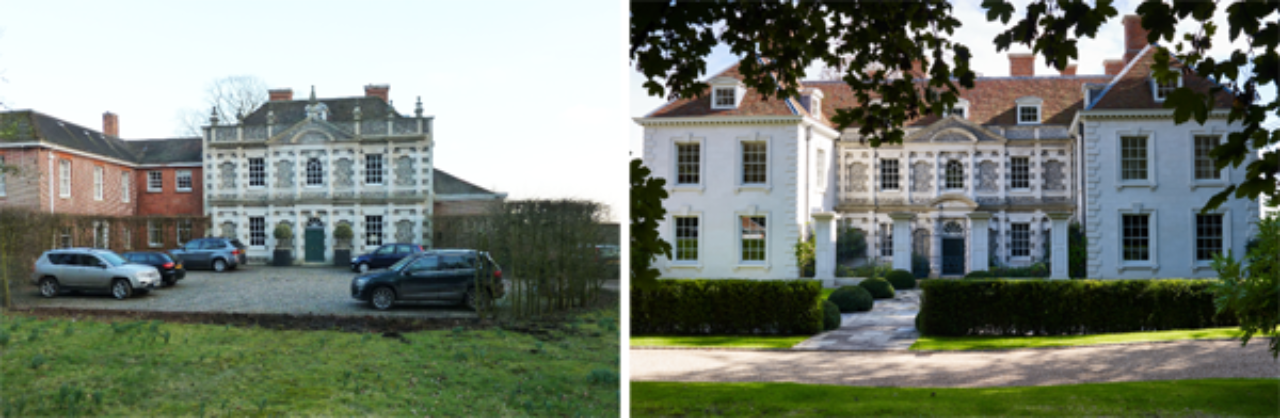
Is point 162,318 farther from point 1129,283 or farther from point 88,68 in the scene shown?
point 1129,283

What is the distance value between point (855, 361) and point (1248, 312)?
2793mm

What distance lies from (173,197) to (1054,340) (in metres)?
7.86

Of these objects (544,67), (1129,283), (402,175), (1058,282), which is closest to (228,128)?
(402,175)

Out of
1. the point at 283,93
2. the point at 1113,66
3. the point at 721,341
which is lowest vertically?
the point at 721,341

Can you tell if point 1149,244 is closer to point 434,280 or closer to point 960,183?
point 960,183

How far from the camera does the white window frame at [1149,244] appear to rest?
49.4 ft

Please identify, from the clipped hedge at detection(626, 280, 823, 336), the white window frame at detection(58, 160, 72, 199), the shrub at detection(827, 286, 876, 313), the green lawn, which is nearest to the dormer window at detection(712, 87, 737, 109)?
the shrub at detection(827, 286, 876, 313)

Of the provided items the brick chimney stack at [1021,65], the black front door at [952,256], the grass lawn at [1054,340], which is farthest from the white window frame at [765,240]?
the brick chimney stack at [1021,65]

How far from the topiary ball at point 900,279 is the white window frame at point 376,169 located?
11307 mm

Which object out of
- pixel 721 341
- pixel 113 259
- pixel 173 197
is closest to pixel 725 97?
pixel 721 341

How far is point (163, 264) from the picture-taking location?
5.57 m

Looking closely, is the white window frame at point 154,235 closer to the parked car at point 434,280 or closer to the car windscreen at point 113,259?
the car windscreen at point 113,259

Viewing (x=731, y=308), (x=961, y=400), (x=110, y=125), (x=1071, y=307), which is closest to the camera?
(x=961, y=400)

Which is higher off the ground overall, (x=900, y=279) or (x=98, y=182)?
(x=98, y=182)
